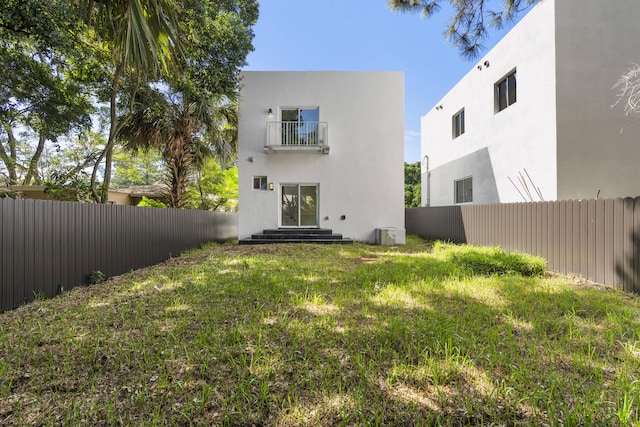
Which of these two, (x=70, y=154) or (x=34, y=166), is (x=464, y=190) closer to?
(x=34, y=166)

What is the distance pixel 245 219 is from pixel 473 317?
8.92 metres

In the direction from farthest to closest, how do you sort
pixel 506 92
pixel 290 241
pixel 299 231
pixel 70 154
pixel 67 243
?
1. pixel 70 154
2. pixel 299 231
3. pixel 290 241
4. pixel 506 92
5. pixel 67 243

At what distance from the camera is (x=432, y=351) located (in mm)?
2396

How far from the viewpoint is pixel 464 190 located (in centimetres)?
1208

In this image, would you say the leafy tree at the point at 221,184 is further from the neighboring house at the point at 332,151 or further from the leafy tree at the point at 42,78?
the leafy tree at the point at 42,78

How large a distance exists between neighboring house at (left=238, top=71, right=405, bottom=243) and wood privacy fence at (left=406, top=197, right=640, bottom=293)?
3.88m

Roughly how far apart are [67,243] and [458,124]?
14140mm

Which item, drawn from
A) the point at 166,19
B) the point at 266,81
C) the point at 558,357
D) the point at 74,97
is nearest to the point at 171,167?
the point at 74,97

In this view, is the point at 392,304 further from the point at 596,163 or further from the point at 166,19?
the point at 596,163

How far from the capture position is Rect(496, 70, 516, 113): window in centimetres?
921

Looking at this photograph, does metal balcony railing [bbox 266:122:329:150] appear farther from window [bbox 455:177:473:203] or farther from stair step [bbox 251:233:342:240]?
window [bbox 455:177:473:203]

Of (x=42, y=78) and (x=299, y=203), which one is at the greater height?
(x=42, y=78)

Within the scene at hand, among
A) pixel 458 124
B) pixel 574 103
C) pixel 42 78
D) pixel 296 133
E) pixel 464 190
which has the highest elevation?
pixel 458 124

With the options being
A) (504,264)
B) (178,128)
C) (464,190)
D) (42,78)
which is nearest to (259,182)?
(178,128)
